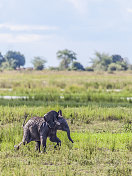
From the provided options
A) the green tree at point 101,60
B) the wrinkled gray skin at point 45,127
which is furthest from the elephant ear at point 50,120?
the green tree at point 101,60

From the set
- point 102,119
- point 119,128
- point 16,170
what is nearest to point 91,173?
point 16,170

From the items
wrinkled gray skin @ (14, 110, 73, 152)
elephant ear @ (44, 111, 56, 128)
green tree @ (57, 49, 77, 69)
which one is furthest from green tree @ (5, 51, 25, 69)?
elephant ear @ (44, 111, 56, 128)

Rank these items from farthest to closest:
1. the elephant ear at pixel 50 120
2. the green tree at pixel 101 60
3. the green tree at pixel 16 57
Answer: the green tree at pixel 16 57 < the green tree at pixel 101 60 < the elephant ear at pixel 50 120

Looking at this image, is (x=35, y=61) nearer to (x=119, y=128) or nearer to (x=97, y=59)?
(x=97, y=59)

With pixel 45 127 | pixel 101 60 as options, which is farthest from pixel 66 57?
pixel 45 127

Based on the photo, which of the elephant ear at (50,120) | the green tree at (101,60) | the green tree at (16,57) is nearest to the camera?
the elephant ear at (50,120)

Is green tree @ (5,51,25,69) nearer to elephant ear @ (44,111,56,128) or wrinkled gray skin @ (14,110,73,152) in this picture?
wrinkled gray skin @ (14,110,73,152)

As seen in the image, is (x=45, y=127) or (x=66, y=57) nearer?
(x=45, y=127)

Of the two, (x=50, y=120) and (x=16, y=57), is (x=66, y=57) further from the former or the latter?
(x=50, y=120)

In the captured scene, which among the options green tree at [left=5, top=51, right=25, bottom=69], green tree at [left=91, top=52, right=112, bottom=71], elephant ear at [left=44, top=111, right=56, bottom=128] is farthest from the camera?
green tree at [left=5, top=51, right=25, bottom=69]

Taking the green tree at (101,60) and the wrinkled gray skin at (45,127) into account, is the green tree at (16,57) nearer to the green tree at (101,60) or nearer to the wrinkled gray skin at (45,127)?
the green tree at (101,60)

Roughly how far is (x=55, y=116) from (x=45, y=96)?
535 inches

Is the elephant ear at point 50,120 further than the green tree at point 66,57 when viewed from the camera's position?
No

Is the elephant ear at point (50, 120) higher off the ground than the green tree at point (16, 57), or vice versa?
the green tree at point (16, 57)
